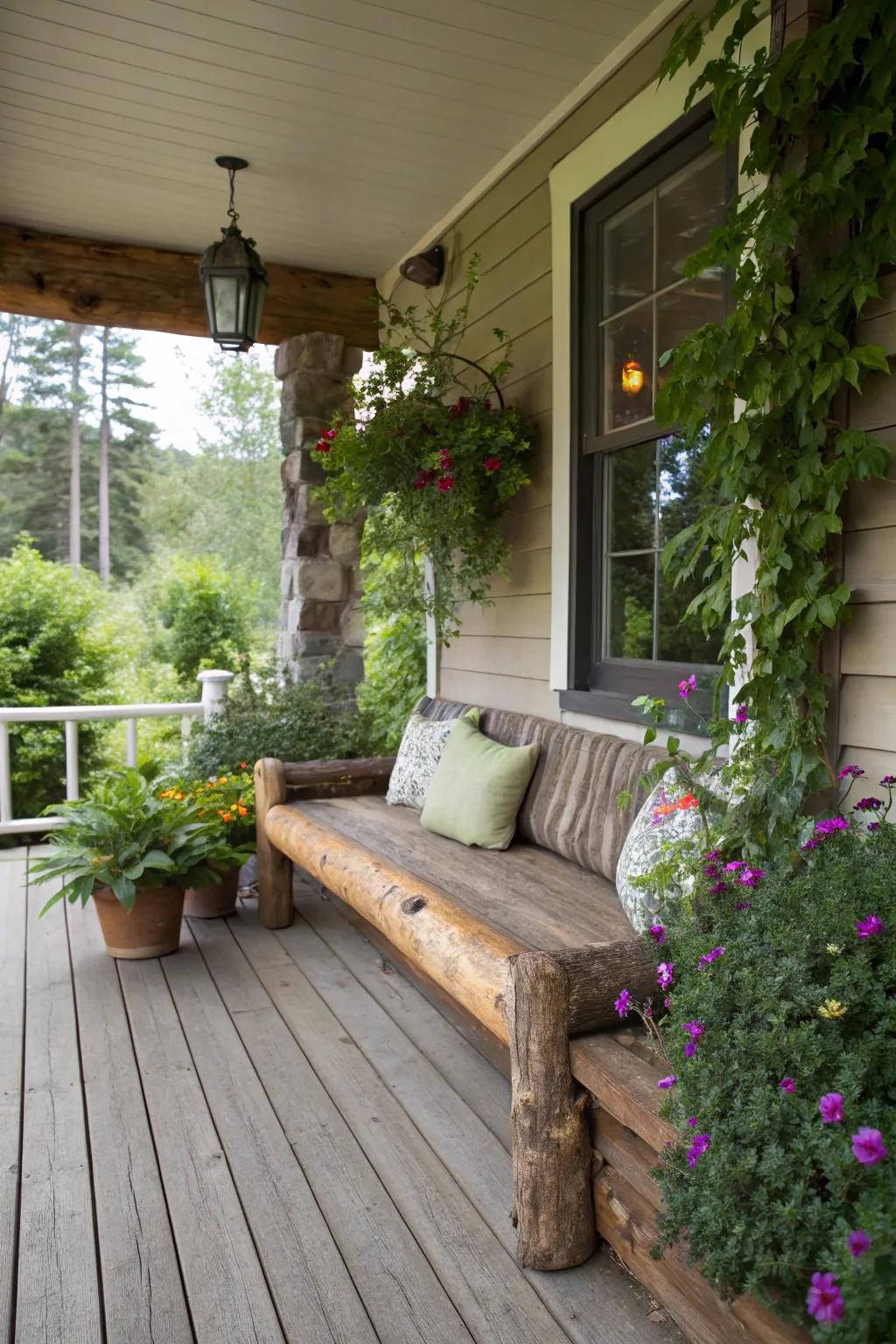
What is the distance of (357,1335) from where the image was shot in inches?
61.8

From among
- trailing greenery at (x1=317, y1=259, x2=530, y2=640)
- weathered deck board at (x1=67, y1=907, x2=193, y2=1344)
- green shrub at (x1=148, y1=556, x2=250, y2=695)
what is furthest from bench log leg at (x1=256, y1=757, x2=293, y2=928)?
green shrub at (x1=148, y1=556, x2=250, y2=695)

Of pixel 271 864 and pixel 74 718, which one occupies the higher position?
pixel 74 718

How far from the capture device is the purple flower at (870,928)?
1.43 metres

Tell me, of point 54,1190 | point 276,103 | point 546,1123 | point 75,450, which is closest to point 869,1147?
point 546,1123

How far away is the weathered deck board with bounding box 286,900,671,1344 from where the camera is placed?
1.62 m

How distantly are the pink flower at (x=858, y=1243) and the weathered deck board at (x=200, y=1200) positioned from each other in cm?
98

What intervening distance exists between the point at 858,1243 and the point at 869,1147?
0.11 m

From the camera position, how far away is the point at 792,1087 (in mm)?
1269

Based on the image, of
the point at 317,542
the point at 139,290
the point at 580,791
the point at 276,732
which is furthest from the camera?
the point at 317,542

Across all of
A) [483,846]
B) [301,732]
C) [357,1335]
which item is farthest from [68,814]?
[357,1335]

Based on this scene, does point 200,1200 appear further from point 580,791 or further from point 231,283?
point 231,283

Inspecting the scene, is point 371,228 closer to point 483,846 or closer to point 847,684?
point 483,846

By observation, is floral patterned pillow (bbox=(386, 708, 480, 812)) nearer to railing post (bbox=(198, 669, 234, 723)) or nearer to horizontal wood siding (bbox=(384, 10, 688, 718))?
horizontal wood siding (bbox=(384, 10, 688, 718))

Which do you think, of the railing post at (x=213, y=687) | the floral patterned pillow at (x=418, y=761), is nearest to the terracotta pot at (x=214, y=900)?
the floral patterned pillow at (x=418, y=761)
